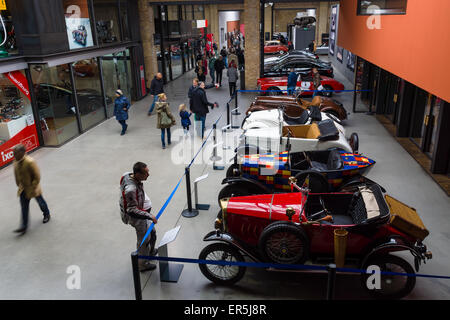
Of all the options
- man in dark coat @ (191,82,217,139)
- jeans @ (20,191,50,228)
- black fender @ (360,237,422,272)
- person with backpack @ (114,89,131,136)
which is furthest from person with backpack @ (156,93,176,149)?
black fender @ (360,237,422,272)

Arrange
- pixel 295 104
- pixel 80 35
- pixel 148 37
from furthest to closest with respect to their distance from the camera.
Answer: pixel 148 37 → pixel 80 35 → pixel 295 104

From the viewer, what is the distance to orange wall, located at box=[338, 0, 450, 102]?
6.42m

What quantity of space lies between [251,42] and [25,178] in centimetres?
1327

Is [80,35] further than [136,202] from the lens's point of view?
Yes

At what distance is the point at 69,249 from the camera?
6.08 meters

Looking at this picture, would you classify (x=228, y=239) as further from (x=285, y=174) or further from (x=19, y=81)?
(x=19, y=81)

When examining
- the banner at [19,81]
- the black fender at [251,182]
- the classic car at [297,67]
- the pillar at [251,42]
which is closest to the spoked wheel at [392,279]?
the black fender at [251,182]

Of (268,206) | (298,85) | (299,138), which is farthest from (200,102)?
(268,206)

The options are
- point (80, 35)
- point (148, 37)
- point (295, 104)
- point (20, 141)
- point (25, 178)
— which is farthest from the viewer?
point (148, 37)

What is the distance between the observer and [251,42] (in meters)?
17.4

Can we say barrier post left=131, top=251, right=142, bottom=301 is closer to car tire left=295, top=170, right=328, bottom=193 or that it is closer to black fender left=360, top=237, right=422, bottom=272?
black fender left=360, top=237, right=422, bottom=272
